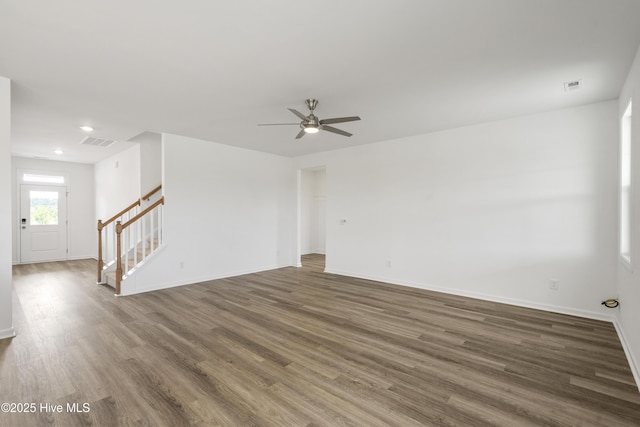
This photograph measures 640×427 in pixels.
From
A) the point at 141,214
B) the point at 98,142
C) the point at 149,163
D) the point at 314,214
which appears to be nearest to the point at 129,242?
the point at 141,214

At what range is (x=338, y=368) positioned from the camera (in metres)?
2.52

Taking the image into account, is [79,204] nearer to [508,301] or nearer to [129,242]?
[129,242]

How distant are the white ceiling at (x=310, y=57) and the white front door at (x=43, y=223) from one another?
16.1 feet

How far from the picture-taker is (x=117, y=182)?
7367mm

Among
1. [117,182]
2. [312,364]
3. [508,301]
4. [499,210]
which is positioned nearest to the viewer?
[312,364]

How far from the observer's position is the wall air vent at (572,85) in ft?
10.4

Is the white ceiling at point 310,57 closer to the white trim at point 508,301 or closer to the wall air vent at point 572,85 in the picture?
the wall air vent at point 572,85

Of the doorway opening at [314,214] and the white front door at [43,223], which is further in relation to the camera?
the doorway opening at [314,214]

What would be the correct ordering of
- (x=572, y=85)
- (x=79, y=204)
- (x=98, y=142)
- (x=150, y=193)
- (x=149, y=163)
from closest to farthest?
(x=572, y=85), (x=150, y=193), (x=98, y=142), (x=149, y=163), (x=79, y=204)


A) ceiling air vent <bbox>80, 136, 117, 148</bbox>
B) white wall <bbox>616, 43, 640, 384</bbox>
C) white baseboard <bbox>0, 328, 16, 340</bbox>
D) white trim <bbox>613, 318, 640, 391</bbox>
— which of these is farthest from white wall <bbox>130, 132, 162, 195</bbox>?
white trim <bbox>613, 318, 640, 391</bbox>

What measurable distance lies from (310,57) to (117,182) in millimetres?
6843

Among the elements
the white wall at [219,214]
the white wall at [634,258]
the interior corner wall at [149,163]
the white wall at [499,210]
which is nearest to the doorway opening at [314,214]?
the white wall at [219,214]

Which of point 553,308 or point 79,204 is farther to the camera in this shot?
point 79,204

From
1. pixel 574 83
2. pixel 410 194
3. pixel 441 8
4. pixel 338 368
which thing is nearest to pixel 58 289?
pixel 338 368
